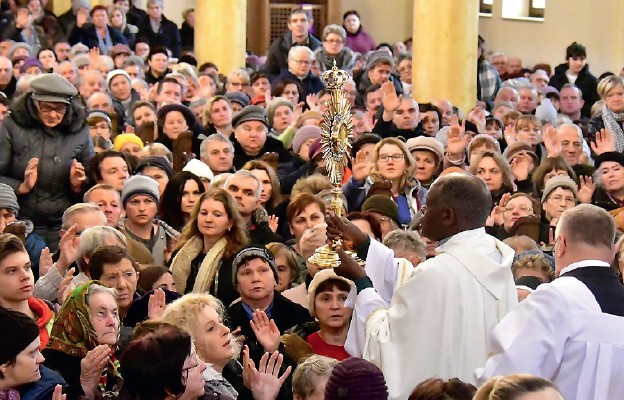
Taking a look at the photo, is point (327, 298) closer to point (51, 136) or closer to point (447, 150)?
point (51, 136)

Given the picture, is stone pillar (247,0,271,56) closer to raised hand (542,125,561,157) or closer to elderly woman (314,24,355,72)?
elderly woman (314,24,355,72)

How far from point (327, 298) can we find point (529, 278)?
125 centimetres

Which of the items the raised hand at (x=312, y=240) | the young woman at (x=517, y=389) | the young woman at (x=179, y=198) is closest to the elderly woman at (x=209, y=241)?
the raised hand at (x=312, y=240)

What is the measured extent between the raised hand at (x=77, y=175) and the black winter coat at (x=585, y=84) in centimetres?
999

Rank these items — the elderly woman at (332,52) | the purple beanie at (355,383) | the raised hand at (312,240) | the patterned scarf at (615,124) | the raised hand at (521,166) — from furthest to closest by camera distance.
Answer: the elderly woman at (332,52), the patterned scarf at (615,124), the raised hand at (521,166), the raised hand at (312,240), the purple beanie at (355,383)

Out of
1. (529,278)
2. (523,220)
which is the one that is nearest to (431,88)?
(523,220)

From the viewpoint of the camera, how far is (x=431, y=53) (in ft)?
55.0

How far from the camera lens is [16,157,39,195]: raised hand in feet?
35.9

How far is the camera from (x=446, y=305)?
6.66 meters

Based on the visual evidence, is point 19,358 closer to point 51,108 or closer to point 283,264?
point 283,264

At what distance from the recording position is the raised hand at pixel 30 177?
35.9 feet

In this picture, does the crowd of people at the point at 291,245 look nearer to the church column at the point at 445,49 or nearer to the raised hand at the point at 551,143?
the raised hand at the point at 551,143

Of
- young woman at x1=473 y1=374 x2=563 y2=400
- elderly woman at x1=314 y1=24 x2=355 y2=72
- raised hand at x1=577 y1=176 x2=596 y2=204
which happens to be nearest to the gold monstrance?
young woman at x1=473 y1=374 x2=563 y2=400

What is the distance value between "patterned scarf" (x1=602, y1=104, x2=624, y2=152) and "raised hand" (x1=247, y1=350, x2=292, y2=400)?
733 centimetres
